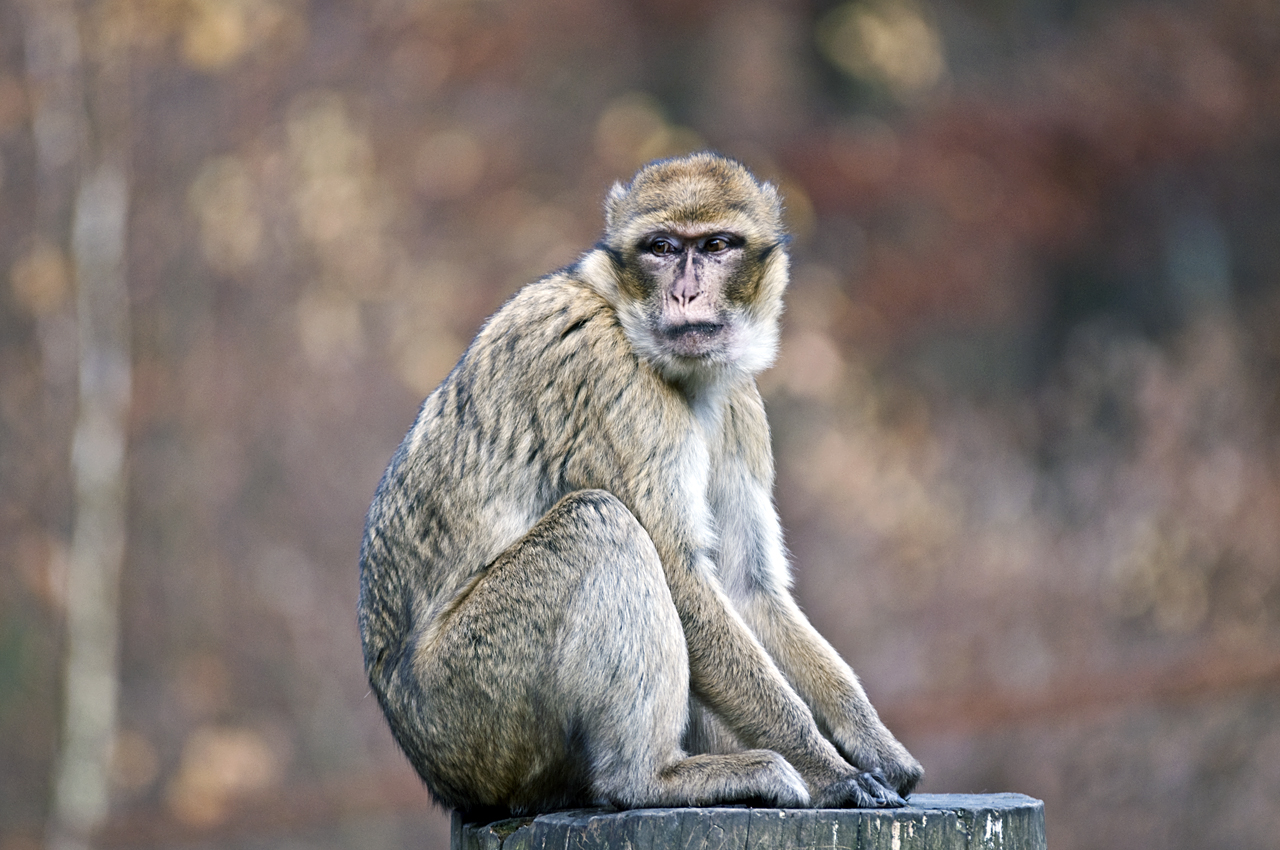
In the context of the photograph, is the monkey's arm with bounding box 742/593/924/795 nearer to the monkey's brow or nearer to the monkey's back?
the monkey's back

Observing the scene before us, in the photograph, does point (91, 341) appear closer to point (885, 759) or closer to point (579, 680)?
point (579, 680)

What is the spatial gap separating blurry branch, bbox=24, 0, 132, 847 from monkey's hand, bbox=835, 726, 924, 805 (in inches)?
317

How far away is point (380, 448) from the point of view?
11805 millimetres

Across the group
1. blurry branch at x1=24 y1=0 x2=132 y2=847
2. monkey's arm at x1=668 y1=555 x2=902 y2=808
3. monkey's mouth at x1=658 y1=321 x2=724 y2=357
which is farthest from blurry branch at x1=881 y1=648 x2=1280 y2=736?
monkey's mouth at x1=658 y1=321 x2=724 y2=357

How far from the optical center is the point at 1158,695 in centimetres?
1077

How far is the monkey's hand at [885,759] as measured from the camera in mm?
4785

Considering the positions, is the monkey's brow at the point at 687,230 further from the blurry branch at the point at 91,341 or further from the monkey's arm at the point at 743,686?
the blurry branch at the point at 91,341

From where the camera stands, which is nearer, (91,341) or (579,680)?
(579,680)

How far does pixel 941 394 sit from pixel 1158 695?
3954 mm

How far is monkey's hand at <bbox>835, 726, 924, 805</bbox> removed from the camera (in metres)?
4.79

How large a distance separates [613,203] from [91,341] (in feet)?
25.2

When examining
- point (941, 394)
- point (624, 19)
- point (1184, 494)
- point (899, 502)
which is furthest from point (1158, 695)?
point (624, 19)

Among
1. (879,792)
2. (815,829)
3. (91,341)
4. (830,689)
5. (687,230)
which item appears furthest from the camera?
(91,341)

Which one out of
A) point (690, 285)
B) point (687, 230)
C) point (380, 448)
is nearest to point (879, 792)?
point (690, 285)
